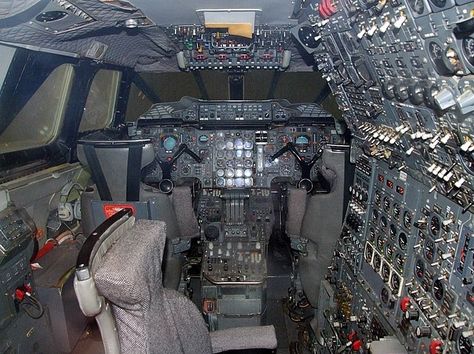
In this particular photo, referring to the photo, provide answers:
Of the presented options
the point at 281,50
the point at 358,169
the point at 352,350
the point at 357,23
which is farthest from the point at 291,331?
the point at 357,23

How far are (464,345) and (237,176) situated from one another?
409 centimetres

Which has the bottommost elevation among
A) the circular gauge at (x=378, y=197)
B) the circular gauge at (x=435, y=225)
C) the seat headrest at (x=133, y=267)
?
the circular gauge at (x=378, y=197)

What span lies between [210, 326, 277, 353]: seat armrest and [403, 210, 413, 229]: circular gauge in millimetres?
1117

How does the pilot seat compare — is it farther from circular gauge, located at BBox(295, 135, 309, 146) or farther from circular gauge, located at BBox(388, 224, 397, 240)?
circular gauge, located at BBox(295, 135, 309, 146)

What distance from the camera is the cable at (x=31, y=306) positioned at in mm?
3246

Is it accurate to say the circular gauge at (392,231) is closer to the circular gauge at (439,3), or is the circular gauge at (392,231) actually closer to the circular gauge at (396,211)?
the circular gauge at (396,211)

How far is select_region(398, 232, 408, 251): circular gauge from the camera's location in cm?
265

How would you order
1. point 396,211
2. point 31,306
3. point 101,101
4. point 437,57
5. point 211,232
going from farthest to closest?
point 101,101 < point 211,232 < point 31,306 < point 396,211 < point 437,57

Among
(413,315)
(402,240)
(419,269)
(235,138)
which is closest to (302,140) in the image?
(235,138)

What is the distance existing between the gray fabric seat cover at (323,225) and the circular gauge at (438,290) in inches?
70.0

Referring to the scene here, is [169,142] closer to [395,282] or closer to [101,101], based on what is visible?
[101,101]

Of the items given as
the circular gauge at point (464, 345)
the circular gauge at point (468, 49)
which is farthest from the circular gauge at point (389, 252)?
the circular gauge at point (468, 49)

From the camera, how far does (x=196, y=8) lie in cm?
Answer: 272

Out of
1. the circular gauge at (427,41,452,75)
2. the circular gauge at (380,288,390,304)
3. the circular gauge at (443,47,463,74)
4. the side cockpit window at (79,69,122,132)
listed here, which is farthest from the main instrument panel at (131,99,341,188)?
the circular gauge at (443,47,463,74)
